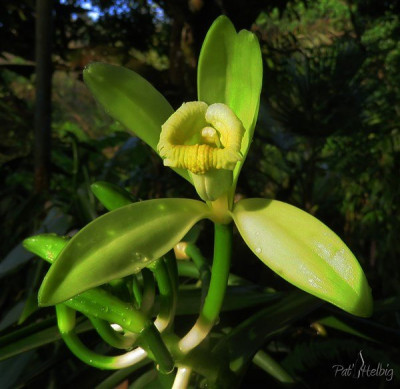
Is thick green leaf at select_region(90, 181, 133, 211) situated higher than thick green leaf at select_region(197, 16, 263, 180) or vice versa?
thick green leaf at select_region(197, 16, 263, 180)

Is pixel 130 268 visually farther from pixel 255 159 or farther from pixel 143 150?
pixel 255 159

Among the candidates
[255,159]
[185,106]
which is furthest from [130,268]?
[255,159]

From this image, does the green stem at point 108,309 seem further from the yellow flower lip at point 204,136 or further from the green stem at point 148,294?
the yellow flower lip at point 204,136

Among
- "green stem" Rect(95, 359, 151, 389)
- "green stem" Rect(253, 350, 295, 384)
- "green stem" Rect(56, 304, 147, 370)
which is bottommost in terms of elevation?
"green stem" Rect(253, 350, 295, 384)

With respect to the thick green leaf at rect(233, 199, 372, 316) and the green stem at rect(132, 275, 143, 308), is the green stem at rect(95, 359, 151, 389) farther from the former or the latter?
the thick green leaf at rect(233, 199, 372, 316)

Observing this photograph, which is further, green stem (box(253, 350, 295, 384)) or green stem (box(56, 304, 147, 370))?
green stem (box(253, 350, 295, 384))

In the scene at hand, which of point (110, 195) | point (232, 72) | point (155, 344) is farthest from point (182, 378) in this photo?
point (232, 72)

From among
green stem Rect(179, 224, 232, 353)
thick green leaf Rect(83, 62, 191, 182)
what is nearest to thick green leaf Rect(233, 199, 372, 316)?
green stem Rect(179, 224, 232, 353)

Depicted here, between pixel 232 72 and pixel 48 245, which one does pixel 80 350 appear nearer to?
pixel 48 245
